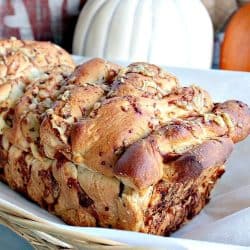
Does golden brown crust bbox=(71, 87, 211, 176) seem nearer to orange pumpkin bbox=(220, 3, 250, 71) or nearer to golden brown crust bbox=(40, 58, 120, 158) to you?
golden brown crust bbox=(40, 58, 120, 158)

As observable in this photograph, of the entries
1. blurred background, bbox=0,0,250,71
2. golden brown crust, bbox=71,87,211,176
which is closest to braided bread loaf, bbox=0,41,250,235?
golden brown crust, bbox=71,87,211,176

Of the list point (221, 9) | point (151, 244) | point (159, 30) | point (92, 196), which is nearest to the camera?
point (151, 244)

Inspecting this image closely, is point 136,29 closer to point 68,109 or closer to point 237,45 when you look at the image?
point 237,45

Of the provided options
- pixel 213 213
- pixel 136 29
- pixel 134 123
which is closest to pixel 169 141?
pixel 134 123

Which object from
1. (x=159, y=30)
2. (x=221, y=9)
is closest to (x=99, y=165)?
(x=159, y=30)

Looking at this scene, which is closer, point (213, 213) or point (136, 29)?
point (213, 213)

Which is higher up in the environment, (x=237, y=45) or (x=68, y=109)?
(x=68, y=109)

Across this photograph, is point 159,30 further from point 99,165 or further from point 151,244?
point 151,244
